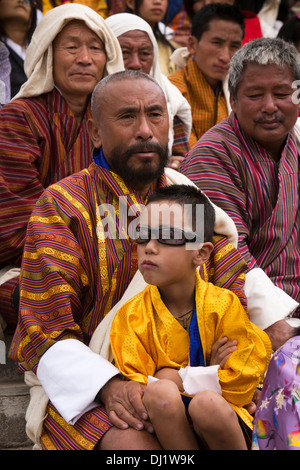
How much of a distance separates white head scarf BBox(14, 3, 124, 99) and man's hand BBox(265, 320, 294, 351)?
1.97 meters

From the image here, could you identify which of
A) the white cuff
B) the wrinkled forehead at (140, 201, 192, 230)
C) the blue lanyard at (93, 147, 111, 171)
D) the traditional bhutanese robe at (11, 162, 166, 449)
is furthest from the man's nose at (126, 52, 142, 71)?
the white cuff

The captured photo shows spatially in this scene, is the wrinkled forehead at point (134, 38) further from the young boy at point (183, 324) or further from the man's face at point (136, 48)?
the young boy at point (183, 324)

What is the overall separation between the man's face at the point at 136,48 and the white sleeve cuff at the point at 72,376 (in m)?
3.00

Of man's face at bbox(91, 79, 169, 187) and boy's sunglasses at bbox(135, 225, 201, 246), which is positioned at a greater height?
man's face at bbox(91, 79, 169, 187)

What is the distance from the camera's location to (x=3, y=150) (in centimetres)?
408

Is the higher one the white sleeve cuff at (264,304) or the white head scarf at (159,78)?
the white head scarf at (159,78)

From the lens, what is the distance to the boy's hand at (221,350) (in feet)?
9.13

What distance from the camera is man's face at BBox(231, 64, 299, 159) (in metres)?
4.13

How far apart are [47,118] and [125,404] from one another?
6.82 ft

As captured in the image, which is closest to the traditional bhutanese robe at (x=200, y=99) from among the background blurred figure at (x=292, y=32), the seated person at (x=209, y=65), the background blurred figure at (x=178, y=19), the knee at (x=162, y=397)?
the seated person at (x=209, y=65)

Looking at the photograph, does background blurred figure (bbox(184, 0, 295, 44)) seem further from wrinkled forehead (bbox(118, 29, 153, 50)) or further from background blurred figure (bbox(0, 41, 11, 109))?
background blurred figure (bbox(0, 41, 11, 109))

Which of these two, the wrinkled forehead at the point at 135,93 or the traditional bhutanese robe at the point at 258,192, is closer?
the wrinkled forehead at the point at 135,93

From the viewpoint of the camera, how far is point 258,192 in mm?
4066

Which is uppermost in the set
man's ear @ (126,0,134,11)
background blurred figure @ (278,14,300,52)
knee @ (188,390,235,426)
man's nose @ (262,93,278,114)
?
man's ear @ (126,0,134,11)
